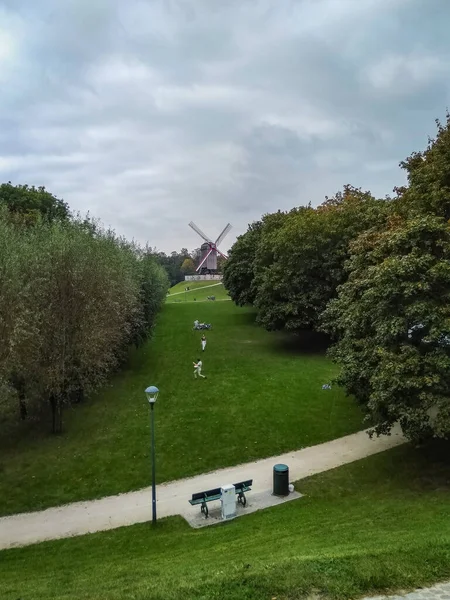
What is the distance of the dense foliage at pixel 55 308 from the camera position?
17.2m

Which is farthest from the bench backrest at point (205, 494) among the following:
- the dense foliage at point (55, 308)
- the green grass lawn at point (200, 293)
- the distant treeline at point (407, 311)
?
the green grass lawn at point (200, 293)

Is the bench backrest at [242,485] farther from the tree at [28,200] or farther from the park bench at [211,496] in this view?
the tree at [28,200]

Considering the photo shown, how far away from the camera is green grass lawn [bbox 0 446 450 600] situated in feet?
24.1

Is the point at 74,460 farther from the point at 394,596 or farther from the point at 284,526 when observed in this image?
the point at 394,596

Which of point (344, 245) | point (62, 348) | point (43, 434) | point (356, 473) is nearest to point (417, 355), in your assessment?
point (356, 473)

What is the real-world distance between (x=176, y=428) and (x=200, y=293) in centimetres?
8122

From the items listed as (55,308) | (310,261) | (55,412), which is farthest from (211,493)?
(310,261)

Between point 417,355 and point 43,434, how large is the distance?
17054 mm

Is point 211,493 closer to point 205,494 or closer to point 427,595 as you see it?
point 205,494

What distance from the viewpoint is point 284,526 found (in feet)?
41.3

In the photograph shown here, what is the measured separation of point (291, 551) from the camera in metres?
9.70

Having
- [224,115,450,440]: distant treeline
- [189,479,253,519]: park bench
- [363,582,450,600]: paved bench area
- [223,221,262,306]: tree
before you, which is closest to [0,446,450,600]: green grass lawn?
[363,582,450,600]: paved bench area

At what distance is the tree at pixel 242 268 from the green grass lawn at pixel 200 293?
32.2m

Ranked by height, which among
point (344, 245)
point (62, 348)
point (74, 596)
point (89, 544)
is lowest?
point (89, 544)
